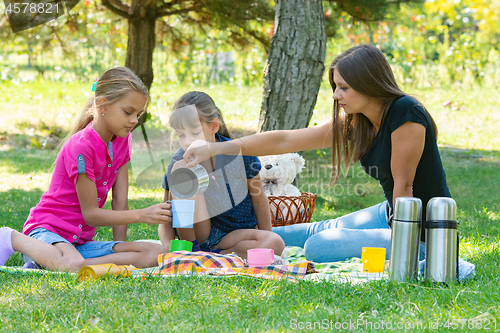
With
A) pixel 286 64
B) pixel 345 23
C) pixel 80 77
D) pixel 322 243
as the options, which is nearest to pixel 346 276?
pixel 322 243

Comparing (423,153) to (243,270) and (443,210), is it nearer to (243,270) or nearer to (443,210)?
(443,210)

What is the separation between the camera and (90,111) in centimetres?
269

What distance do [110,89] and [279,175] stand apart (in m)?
1.48

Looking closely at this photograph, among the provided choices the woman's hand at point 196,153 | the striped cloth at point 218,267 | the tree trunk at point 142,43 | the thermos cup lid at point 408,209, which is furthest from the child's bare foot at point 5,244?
the tree trunk at point 142,43

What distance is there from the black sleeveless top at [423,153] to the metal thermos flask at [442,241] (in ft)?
1.22

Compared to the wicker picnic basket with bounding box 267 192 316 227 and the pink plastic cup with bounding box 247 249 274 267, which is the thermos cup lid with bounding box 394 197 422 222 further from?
the wicker picnic basket with bounding box 267 192 316 227

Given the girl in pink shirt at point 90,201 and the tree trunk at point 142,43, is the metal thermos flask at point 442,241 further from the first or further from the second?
the tree trunk at point 142,43

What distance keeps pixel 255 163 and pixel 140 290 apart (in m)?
1.08

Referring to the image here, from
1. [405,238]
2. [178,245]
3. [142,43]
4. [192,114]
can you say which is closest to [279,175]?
[192,114]

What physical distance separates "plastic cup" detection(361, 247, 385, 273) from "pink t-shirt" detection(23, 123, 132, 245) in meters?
1.46

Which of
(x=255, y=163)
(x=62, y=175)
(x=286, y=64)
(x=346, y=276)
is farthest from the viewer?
(x=286, y=64)

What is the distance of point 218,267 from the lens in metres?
2.30

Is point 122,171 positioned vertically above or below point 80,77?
below

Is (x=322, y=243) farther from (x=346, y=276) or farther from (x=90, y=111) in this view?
(x=90, y=111)
